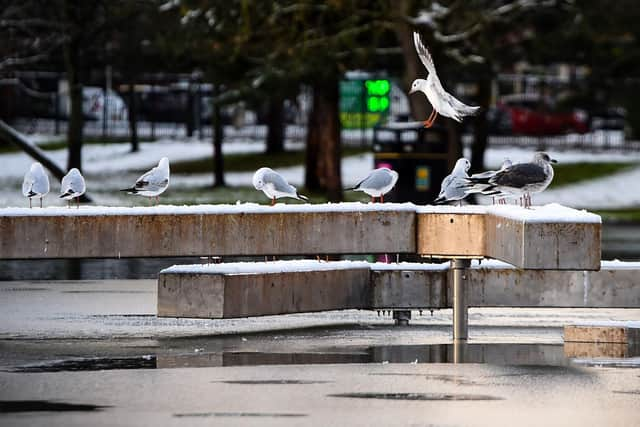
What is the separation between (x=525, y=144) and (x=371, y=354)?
34.2m

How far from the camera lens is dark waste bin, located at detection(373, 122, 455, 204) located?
29.2 metres

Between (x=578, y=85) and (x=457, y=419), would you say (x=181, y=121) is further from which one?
(x=457, y=419)

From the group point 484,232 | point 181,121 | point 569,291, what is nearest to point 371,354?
point 484,232

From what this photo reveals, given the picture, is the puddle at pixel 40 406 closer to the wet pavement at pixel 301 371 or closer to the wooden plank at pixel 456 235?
the wet pavement at pixel 301 371

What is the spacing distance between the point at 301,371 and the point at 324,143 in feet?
81.0

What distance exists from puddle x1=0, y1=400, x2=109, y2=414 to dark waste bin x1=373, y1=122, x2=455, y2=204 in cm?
1875

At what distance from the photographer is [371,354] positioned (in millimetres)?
13125

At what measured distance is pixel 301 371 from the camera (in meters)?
12.2

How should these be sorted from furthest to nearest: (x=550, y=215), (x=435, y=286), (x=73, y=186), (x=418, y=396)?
(x=73, y=186)
(x=435, y=286)
(x=550, y=215)
(x=418, y=396)

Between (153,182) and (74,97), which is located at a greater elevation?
(74,97)

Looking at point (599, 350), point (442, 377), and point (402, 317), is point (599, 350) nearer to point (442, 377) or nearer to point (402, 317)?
point (442, 377)

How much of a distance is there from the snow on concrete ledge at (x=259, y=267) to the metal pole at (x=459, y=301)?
4.00 feet

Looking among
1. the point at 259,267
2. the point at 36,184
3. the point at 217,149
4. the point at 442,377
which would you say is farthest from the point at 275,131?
the point at 442,377

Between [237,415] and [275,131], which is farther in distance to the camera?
[275,131]
